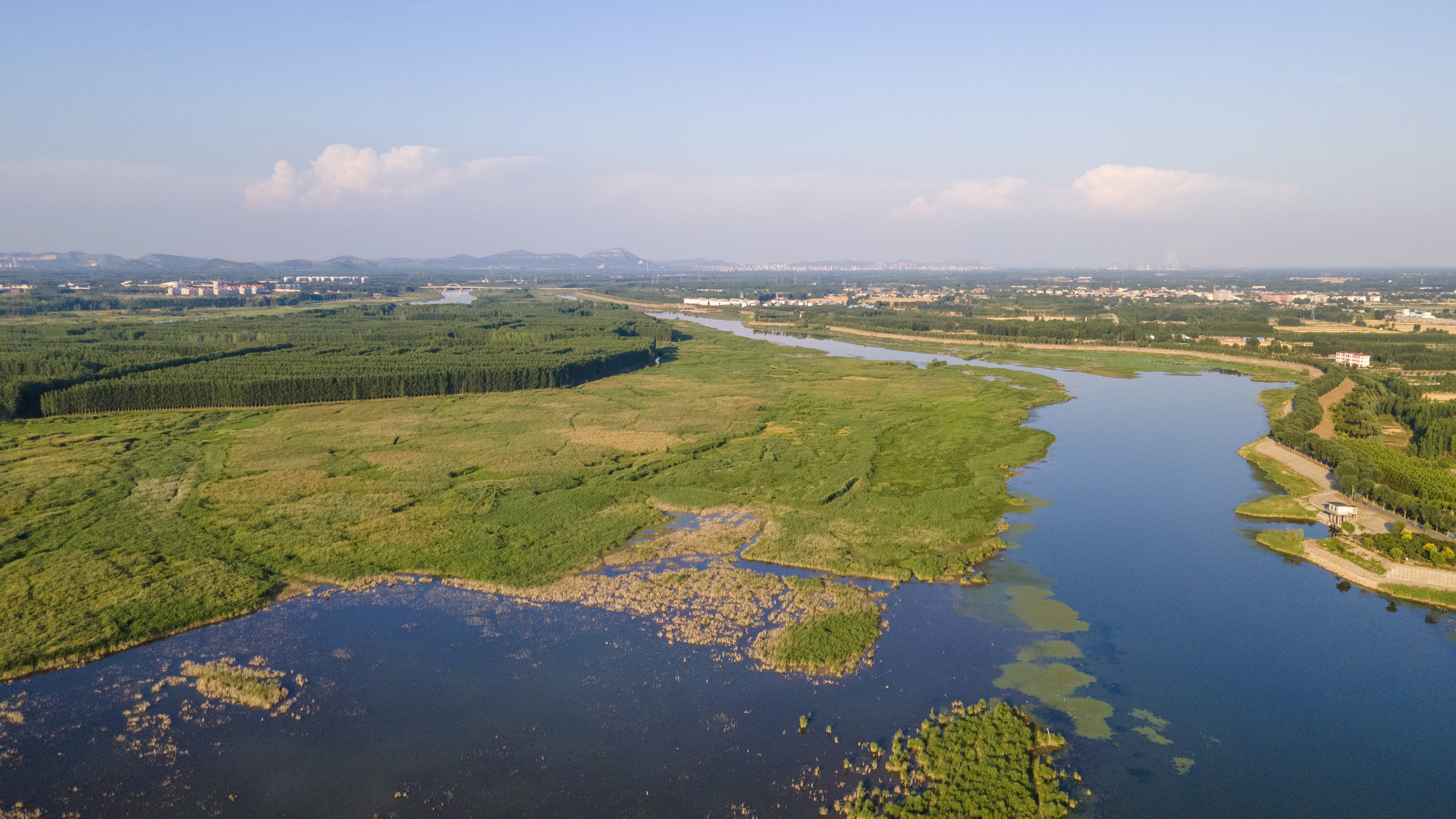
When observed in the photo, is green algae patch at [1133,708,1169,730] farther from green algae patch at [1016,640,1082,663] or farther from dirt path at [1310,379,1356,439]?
dirt path at [1310,379,1356,439]

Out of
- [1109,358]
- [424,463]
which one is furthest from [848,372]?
[424,463]

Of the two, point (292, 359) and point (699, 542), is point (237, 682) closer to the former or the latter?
point (699, 542)

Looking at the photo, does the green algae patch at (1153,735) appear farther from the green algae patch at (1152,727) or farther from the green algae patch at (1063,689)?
the green algae patch at (1063,689)

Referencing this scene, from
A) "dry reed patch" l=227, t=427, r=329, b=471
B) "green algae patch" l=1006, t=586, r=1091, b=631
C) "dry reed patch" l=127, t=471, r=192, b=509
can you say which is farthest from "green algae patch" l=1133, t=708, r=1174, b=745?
"dry reed patch" l=227, t=427, r=329, b=471

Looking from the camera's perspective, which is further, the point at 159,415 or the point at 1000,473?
the point at 159,415

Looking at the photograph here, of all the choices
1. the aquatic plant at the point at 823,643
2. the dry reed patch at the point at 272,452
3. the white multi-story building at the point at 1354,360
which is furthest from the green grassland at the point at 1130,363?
the dry reed patch at the point at 272,452

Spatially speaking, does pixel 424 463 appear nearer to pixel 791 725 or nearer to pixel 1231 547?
pixel 791 725
